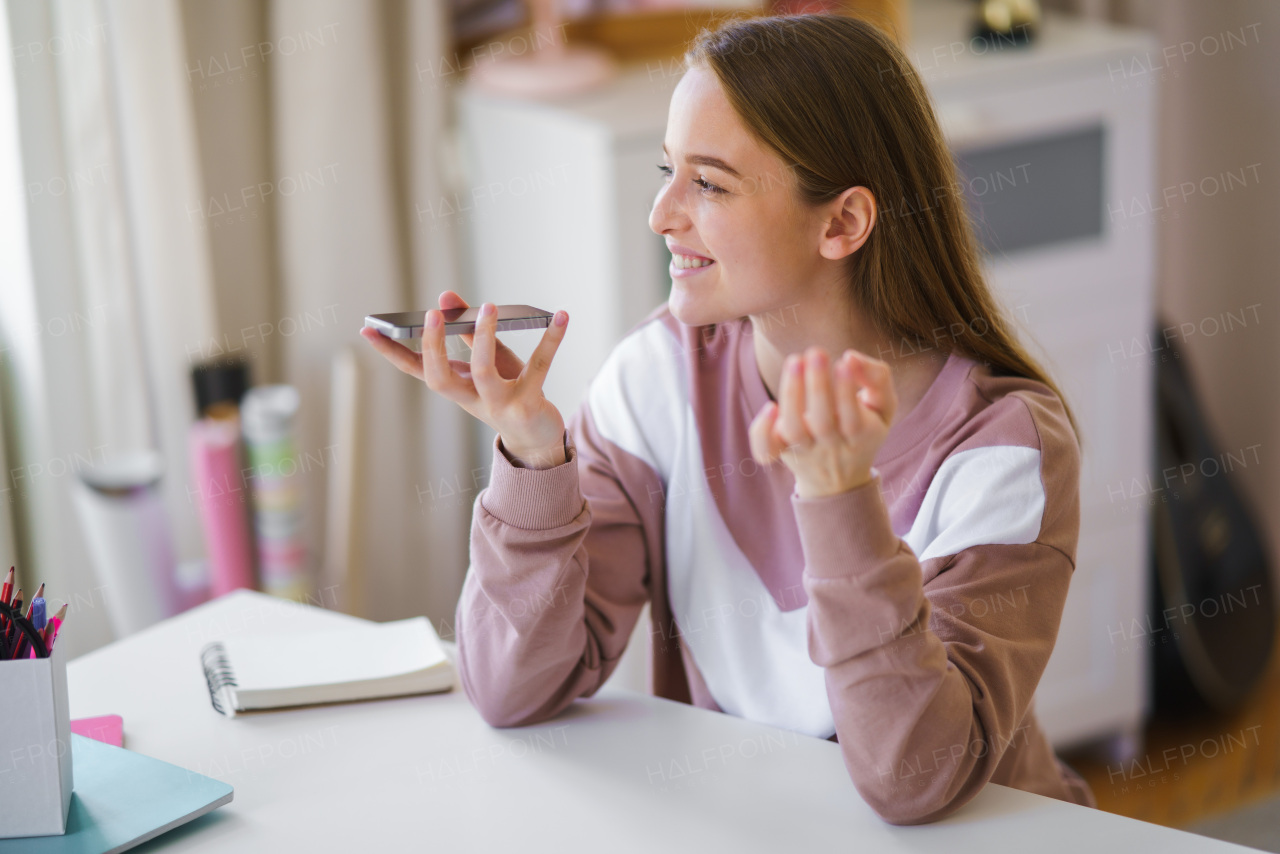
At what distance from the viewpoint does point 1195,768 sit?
7.59ft

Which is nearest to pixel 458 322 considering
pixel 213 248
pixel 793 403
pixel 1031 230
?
pixel 793 403

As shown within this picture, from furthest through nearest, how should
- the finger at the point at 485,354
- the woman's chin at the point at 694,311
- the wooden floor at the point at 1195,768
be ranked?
the wooden floor at the point at 1195,768 < the woman's chin at the point at 694,311 < the finger at the point at 485,354

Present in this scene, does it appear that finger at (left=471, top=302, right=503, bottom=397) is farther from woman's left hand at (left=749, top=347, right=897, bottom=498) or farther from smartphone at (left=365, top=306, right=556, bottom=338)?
woman's left hand at (left=749, top=347, right=897, bottom=498)

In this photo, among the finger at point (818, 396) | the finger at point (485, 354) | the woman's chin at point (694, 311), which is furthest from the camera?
the woman's chin at point (694, 311)

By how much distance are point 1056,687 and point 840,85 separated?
1.49 m

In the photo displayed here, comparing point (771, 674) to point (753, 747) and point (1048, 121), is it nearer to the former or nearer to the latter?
point (753, 747)

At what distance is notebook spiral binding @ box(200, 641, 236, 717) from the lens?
3.64 feet

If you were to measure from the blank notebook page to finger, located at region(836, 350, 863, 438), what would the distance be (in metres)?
0.48

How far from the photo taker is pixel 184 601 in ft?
6.04

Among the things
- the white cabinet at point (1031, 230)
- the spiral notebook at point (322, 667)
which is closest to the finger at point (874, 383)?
the spiral notebook at point (322, 667)

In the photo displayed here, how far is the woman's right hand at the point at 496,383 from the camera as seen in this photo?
98cm

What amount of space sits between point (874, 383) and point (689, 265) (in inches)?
11.5

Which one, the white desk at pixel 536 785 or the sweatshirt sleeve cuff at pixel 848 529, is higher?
→ the sweatshirt sleeve cuff at pixel 848 529

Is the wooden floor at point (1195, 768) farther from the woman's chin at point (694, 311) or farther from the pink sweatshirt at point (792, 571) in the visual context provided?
the woman's chin at point (694, 311)
